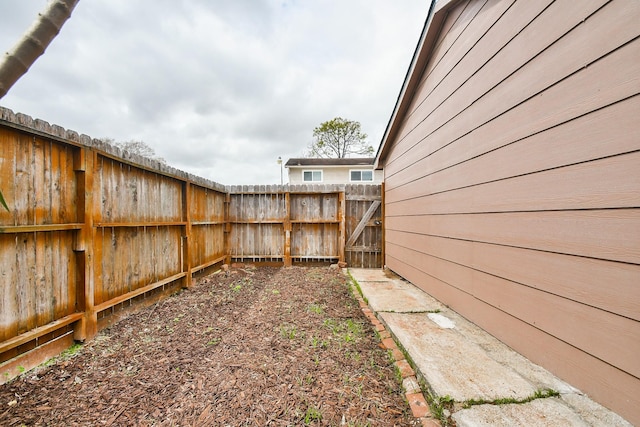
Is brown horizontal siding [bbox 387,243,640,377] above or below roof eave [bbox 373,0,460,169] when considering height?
below

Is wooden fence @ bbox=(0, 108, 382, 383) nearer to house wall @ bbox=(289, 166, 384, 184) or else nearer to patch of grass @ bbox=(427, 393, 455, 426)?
patch of grass @ bbox=(427, 393, 455, 426)

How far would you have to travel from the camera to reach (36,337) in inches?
74.6

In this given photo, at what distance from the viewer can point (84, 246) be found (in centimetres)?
224

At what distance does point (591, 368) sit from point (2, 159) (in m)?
3.95

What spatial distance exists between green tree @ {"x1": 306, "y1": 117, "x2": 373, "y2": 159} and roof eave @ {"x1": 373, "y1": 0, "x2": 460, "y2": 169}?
52.9ft

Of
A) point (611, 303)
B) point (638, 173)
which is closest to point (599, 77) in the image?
point (638, 173)

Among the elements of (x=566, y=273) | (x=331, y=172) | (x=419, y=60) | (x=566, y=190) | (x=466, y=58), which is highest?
(x=331, y=172)

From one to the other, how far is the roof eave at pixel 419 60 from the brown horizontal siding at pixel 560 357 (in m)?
2.85

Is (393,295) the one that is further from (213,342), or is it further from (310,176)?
(310,176)

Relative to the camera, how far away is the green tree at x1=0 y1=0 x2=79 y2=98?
465 millimetres

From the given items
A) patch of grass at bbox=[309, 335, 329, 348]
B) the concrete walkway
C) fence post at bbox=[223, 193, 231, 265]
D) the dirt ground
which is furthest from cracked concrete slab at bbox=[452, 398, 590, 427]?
fence post at bbox=[223, 193, 231, 265]

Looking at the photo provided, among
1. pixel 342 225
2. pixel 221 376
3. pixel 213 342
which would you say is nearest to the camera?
pixel 221 376

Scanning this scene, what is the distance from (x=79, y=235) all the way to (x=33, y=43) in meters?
2.44

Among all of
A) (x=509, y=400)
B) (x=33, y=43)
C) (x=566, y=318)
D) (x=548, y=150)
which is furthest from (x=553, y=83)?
(x=33, y=43)
